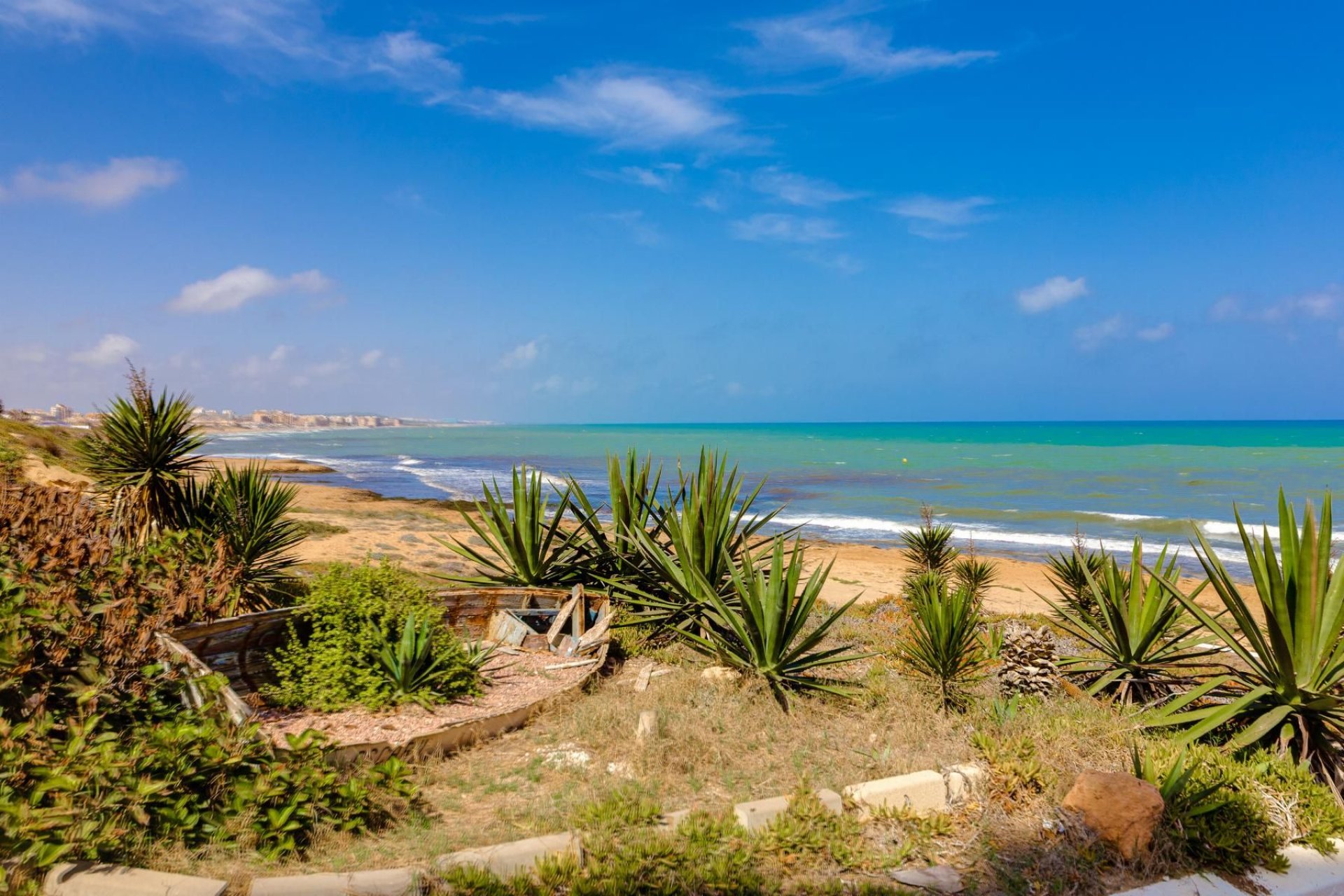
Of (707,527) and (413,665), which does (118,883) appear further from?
(707,527)

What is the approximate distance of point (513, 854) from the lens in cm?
347

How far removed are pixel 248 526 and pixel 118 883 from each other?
620 centimetres

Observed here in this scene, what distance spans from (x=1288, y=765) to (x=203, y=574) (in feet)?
24.6

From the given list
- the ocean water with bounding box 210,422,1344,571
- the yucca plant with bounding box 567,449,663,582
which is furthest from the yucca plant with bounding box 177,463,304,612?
the ocean water with bounding box 210,422,1344,571

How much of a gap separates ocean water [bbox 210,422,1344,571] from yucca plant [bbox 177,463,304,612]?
567 cm

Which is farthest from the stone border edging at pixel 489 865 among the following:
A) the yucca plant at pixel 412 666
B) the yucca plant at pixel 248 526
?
the yucca plant at pixel 248 526

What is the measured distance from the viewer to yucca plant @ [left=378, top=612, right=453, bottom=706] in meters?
5.63

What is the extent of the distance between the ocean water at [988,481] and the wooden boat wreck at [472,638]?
2.37 meters

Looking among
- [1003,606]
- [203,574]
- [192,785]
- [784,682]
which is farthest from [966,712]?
[1003,606]

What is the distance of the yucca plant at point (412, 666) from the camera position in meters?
5.63

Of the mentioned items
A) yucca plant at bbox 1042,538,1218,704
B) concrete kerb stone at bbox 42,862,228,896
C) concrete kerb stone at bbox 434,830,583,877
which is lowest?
concrete kerb stone at bbox 434,830,583,877

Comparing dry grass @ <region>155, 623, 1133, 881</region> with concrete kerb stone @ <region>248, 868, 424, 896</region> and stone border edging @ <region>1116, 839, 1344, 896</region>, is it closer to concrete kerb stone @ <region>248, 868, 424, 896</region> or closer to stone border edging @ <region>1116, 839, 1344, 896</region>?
concrete kerb stone @ <region>248, 868, 424, 896</region>

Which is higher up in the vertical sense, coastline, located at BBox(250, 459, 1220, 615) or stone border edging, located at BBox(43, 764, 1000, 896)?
stone border edging, located at BBox(43, 764, 1000, 896)

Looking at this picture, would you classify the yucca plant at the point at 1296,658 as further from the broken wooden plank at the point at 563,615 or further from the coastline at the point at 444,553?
the coastline at the point at 444,553
